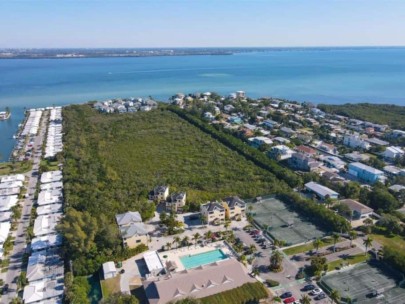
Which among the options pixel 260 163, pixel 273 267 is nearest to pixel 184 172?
pixel 260 163

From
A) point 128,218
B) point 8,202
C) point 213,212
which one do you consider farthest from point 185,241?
point 8,202

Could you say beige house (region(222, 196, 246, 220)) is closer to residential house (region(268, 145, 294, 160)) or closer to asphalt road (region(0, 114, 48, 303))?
residential house (region(268, 145, 294, 160))

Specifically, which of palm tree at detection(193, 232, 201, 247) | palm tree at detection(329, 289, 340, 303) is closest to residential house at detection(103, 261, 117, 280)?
palm tree at detection(193, 232, 201, 247)

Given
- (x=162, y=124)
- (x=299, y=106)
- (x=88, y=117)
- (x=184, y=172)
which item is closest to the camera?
(x=184, y=172)

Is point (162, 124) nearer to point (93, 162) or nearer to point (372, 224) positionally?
point (93, 162)

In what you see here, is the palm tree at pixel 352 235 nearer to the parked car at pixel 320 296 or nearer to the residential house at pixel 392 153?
the parked car at pixel 320 296

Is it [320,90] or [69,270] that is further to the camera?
[320,90]
